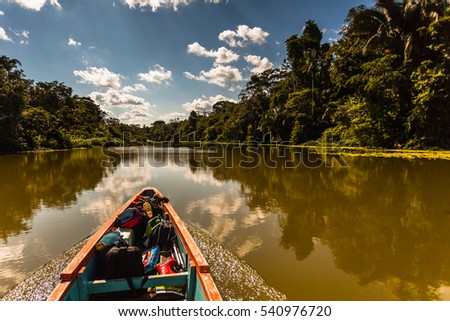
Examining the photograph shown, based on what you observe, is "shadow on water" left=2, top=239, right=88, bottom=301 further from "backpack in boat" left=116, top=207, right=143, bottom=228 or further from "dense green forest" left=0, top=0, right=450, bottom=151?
"dense green forest" left=0, top=0, right=450, bottom=151

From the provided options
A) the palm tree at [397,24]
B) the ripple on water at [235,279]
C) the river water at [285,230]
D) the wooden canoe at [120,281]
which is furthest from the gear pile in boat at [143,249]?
the palm tree at [397,24]

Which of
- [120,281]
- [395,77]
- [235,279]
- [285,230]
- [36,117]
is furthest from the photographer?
[36,117]

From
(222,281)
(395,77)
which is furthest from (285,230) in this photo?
(395,77)

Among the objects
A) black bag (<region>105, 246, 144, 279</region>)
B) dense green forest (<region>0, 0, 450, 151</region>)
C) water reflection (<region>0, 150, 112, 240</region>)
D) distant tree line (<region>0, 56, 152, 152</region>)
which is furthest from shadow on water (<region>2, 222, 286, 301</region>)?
distant tree line (<region>0, 56, 152, 152</region>)

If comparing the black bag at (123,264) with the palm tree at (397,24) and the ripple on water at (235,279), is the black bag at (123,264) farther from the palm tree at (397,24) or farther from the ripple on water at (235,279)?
the palm tree at (397,24)

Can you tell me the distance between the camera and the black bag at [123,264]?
318 centimetres

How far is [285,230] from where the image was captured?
6.02m

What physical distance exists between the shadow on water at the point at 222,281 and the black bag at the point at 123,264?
1.14 meters

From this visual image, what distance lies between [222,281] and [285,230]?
254cm

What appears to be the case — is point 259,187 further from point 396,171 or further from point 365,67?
point 365,67

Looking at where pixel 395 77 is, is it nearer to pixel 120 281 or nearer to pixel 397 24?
pixel 397 24

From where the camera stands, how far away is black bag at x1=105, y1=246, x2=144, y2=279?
318 centimetres
